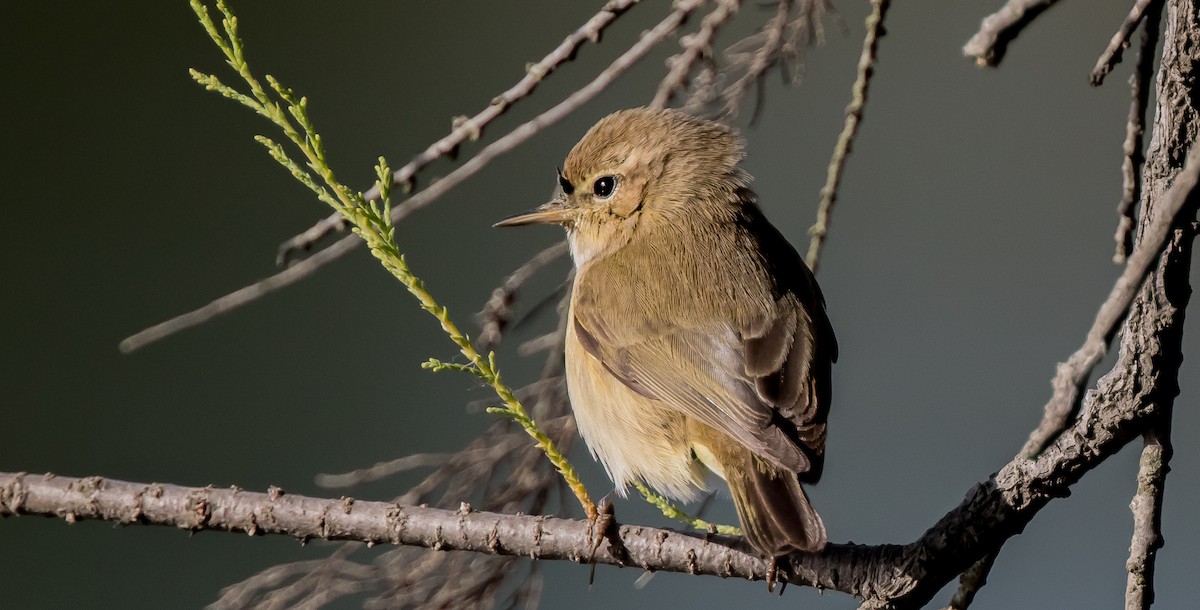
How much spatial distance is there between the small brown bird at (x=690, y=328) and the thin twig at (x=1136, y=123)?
65 cm

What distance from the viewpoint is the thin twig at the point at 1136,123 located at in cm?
156

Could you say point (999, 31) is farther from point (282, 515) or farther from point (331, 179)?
point (282, 515)

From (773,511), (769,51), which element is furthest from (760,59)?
(773,511)

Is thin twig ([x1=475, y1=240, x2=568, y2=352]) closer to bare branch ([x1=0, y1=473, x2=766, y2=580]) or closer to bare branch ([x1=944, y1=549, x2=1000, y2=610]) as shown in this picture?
bare branch ([x1=0, y1=473, x2=766, y2=580])

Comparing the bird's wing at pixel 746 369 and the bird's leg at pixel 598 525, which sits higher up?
the bird's wing at pixel 746 369

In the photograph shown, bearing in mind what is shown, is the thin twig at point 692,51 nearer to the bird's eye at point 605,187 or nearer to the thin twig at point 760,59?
the thin twig at point 760,59

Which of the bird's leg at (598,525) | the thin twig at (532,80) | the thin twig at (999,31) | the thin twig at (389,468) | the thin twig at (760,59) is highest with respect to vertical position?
the thin twig at (760,59)

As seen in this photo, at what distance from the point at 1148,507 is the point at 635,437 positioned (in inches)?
48.7

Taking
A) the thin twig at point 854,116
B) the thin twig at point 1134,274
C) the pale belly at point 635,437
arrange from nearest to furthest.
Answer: the thin twig at point 1134,274
the thin twig at point 854,116
the pale belly at point 635,437

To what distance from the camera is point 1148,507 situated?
1279 mm

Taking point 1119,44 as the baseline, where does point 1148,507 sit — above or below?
below

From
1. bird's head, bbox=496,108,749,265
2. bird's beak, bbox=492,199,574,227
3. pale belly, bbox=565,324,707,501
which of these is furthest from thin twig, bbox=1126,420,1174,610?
bird's beak, bbox=492,199,574,227

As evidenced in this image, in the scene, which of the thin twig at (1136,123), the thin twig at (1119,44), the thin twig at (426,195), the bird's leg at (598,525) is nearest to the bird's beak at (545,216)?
the thin twig at (426,195)

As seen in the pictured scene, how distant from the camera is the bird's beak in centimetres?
284
